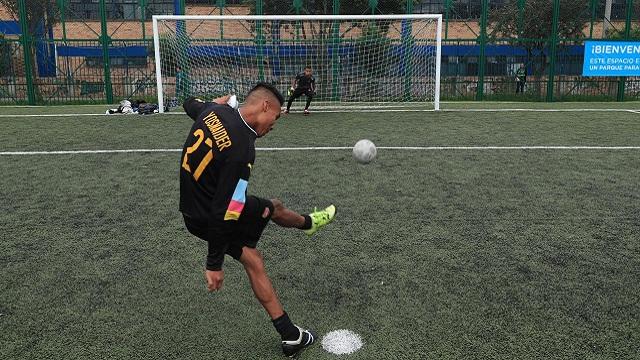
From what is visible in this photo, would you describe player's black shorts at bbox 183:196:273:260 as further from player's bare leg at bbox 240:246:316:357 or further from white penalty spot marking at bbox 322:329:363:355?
white penalty spot marking at bbox 322:329:363:355

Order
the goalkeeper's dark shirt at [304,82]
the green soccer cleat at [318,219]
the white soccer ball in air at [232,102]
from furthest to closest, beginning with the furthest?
the goalkeeper's dark shirt at [304,82], the green soccer cleat at [318,219], the white soccer ball in air at [232,102]

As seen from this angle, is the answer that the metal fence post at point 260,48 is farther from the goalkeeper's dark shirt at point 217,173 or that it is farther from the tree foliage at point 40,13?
the goalkeeper's dark shirt at point 217,173

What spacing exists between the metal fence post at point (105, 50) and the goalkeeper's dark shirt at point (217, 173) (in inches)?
838

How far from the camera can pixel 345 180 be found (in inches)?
327

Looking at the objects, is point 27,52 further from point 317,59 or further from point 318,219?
point 318,219

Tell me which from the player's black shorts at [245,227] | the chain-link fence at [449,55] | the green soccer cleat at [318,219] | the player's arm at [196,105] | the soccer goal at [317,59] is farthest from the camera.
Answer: the chain-link fence at [449,55]

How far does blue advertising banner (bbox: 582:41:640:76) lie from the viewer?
2300cm

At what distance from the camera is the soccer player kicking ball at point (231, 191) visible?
Result: 2.99 metres

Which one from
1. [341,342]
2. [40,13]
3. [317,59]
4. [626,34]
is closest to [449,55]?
[317,59]

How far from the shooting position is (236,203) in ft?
9.72

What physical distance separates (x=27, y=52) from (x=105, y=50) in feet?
10.6

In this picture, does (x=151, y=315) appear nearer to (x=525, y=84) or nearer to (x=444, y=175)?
(x=444, y=175)

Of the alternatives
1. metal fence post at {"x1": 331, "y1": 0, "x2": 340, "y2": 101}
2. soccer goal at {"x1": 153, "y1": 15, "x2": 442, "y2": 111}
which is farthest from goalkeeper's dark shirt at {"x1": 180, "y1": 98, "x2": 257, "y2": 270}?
metal fence post at {"x1": 331, "y1": 0, "x2": 340, "y2": 101}

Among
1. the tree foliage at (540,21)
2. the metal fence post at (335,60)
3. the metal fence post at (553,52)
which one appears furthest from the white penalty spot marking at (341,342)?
the tree foliage at (540,21)
